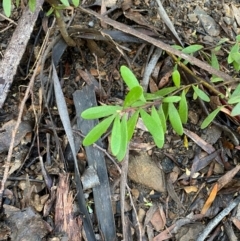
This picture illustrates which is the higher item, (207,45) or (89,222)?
(207,45)

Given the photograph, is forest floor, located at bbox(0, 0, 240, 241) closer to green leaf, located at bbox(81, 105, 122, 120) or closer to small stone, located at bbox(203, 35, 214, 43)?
small stone, located at bbox(203, 35, 214, 43)

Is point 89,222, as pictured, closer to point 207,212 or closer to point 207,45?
point 207,212

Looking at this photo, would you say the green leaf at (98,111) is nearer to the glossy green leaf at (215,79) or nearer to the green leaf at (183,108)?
the green leaf at (183,108)

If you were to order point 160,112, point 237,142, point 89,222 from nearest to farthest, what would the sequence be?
point 160,112
point 89,222
point 237,142

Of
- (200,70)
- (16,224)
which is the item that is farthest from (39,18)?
(16,224)

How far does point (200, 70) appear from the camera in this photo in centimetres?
173

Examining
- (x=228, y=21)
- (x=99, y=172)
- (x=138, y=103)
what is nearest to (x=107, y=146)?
(x=99, y=172)

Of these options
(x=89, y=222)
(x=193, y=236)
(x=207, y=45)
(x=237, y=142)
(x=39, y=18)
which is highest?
(x=39, y=18)

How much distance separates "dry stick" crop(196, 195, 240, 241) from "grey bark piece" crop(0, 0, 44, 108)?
2.88 ft

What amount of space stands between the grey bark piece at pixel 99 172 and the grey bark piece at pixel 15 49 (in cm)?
25

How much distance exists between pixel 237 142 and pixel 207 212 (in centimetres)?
29

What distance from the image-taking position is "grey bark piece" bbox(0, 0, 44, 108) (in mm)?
1655

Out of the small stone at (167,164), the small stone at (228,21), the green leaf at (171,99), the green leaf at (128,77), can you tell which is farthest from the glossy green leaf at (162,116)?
the small stone at (228,21)

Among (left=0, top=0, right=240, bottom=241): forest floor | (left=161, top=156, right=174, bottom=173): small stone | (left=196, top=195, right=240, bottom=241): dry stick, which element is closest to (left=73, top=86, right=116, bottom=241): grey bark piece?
(left=0, top=0, right=240, bottom=241): forest floor
